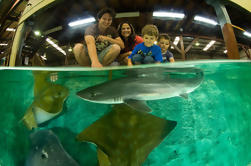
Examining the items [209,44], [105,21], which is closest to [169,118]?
[209,44]

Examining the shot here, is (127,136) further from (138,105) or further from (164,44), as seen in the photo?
(164,44)

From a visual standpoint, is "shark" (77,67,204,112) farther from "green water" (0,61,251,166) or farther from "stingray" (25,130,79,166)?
"stingray" (25,130,79,166)

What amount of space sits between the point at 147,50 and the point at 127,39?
0.34 feet

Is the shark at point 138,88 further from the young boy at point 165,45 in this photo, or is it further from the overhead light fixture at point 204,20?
the overhead light fixture at point 204,20

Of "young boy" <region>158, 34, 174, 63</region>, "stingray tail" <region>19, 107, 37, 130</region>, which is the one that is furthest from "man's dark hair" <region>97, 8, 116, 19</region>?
"stingray tail" <region>19, 107, 37, 130</region>

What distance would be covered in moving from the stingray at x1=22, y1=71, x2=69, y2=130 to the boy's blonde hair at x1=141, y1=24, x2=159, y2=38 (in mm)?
613

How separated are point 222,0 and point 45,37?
2.82ft

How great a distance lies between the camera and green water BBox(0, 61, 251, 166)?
35.4 inches

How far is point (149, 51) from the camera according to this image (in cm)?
62

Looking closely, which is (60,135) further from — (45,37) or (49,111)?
(45,37)

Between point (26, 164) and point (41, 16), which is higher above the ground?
point (41, 16)

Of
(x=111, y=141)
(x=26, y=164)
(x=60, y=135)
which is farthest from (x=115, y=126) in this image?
(x=26, y=164)

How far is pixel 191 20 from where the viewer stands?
63 centimetres

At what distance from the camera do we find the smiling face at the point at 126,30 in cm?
58
